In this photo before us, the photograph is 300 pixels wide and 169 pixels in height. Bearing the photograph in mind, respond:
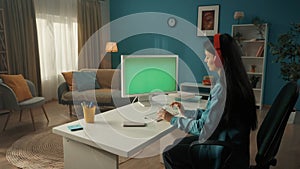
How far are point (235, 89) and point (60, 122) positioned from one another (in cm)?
309

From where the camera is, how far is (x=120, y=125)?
1559 millimetres

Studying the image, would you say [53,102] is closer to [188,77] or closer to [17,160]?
[17,160]

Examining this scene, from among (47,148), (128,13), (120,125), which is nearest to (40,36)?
(128,13)

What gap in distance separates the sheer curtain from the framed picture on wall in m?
2.71

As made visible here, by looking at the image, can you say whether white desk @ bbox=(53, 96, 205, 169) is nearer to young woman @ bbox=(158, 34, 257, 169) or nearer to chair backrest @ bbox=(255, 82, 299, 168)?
young woman @ bbox=(158, 34, 257, 169)

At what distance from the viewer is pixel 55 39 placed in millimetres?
4906

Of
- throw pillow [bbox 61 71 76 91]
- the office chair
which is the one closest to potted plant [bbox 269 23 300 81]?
the office chair

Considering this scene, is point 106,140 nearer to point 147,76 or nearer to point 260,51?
point 147,76

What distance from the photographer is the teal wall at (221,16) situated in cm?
432

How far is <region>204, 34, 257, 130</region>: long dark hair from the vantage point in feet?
4.04

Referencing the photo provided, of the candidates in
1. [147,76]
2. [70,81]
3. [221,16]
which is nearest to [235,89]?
[147,76]

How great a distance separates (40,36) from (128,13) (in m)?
2.27

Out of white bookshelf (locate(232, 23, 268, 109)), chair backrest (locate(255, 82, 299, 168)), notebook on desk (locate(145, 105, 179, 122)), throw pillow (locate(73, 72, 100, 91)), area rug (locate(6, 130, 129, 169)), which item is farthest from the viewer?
white bookshelf (locate(232, 23, 268, 109))

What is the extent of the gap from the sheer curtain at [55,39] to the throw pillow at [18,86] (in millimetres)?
1335
